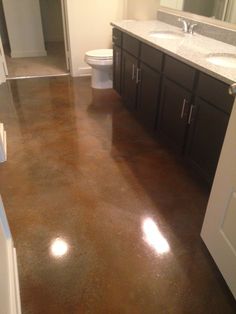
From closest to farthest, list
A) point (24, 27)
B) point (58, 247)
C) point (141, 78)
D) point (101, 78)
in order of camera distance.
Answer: point (58, 247) → point (141, 78) → point (101, 78) → point (24, 27)

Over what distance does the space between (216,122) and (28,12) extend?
4.25 meters

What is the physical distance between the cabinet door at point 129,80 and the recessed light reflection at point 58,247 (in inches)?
66.5

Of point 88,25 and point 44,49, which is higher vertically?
point 88,25

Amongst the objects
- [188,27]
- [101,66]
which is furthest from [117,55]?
[188,27]

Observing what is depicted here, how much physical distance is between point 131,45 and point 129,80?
13.8 inches

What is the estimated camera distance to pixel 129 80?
9.17 ft

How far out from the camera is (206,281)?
1363mm

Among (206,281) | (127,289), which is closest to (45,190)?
(127,289)

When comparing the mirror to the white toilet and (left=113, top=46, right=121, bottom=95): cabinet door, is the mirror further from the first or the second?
the white toilet

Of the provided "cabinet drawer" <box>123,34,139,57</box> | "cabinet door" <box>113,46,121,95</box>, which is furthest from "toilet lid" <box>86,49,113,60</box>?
"cabinet drawer" <box>123,34,139,57</box>

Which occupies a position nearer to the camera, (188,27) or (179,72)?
(179,72)

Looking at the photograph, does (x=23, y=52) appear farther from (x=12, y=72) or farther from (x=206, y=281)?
(x=206, y=281)

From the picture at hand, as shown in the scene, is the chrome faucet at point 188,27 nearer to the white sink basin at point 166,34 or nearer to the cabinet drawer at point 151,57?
the white sink basin at point 166,34

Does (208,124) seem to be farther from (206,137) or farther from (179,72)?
(179,72)
